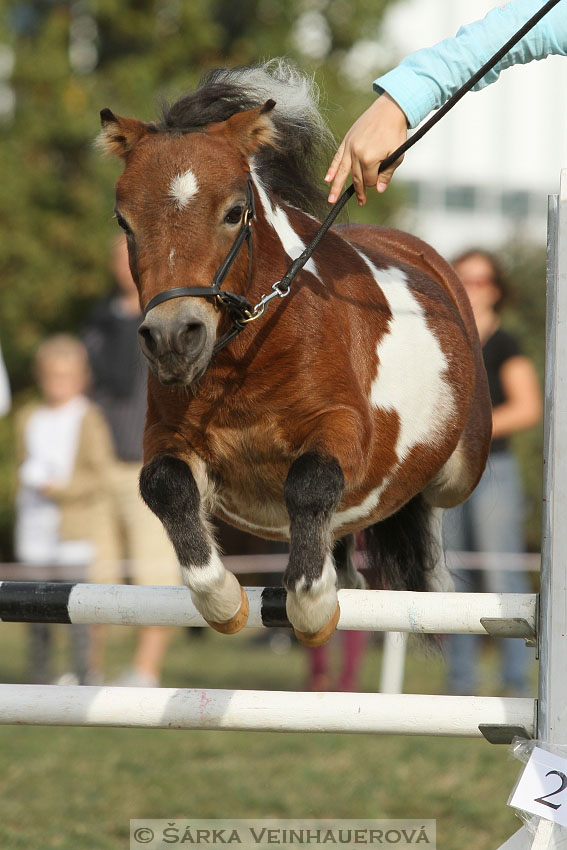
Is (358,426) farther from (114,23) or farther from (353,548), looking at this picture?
(114,23)

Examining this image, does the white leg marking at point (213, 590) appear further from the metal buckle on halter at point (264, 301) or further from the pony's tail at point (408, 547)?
the pony's tail at point (408, 547)

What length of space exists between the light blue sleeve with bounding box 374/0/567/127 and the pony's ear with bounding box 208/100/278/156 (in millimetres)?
282

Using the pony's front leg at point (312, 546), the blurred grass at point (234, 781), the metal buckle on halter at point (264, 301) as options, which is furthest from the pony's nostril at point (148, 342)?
the blurred grass at point (234, 781)

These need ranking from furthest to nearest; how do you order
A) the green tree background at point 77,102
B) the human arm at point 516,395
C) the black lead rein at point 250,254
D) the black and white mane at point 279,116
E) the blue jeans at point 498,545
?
the green tree background at point 77,102 < the blue jeans at point 498,545 < the human arm at point 516,395 < the black and white mane at point 279,116 < the black lead rein at point 250,254

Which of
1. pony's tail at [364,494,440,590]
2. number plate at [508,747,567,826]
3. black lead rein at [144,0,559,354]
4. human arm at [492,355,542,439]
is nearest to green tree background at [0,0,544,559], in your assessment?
human arm at [492,355,542,439]

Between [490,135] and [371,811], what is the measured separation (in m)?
28.3

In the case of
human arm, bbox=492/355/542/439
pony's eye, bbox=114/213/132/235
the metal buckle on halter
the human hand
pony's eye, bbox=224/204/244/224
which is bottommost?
human arm, bbox=492/355/542/439

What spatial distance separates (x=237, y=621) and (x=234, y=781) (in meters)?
2.55

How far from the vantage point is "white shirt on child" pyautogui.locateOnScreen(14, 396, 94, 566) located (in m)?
7.09

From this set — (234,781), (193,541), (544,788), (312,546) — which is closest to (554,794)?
(544,788)

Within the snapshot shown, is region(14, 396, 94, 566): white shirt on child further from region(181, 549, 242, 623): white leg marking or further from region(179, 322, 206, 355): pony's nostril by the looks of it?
region(179, 322, 206, 355): pony's nostril

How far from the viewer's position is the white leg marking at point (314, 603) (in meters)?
2.62

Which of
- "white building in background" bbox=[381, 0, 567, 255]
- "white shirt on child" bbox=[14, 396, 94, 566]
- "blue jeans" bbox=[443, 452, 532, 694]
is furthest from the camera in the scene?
"white building in background" bbox=[381, 0, 567, 255]

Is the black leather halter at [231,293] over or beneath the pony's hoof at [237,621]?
over
